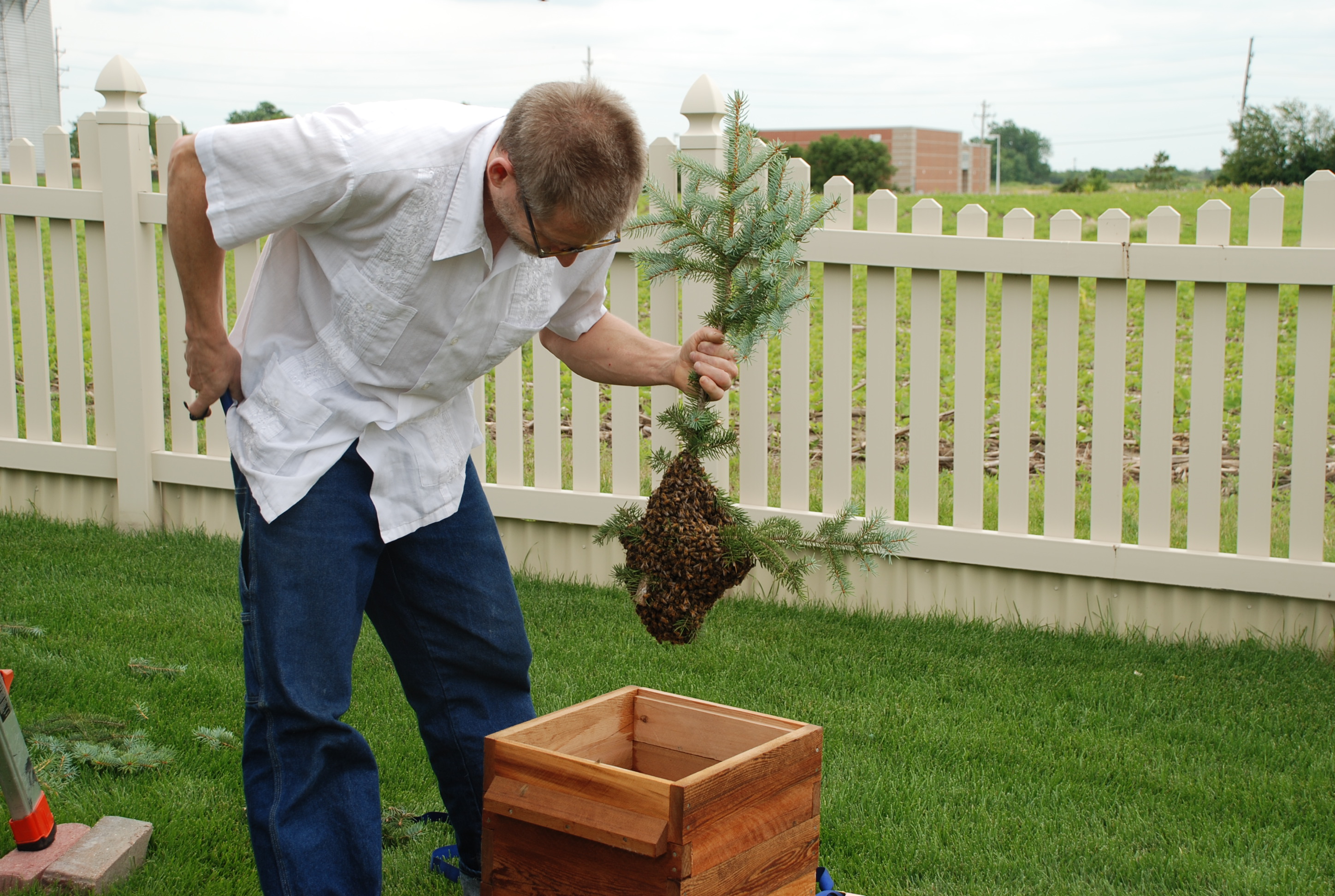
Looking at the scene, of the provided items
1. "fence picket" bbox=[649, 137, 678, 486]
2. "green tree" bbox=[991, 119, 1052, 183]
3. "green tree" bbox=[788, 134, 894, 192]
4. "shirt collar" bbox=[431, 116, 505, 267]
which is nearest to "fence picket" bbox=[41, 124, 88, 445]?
"fence picket" bbox=[649, 137, 678, 486]

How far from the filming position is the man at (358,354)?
177 centimetres

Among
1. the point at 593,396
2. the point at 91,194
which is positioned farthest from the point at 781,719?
the point at 91,194

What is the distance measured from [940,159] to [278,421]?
86746 mm

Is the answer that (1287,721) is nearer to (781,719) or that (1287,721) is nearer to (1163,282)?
(1163,282)

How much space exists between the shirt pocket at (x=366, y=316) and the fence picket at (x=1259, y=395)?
119 inches

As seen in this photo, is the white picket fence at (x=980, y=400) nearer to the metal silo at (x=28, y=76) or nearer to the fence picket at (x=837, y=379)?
the fence picket at (x=837, y=379)

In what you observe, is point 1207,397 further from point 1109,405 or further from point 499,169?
point 499,169

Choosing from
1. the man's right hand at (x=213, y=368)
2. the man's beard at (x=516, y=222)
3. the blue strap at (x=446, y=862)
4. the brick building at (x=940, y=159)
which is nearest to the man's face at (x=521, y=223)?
the man's beard at (x=516, y=222)

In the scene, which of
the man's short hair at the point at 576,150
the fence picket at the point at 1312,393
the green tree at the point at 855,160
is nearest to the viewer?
the man's short hair at the point at 576,150

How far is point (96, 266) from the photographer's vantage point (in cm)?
491

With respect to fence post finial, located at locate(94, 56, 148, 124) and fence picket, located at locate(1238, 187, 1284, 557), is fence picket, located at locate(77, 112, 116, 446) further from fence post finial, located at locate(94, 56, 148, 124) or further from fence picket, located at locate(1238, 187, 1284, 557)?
fence picket, located at locate(1238, 187, 1284, 557)

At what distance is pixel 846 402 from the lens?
4.19 meters

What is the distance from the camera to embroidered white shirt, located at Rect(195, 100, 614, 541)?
1.78m

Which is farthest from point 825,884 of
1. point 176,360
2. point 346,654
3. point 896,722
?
point 176,360
